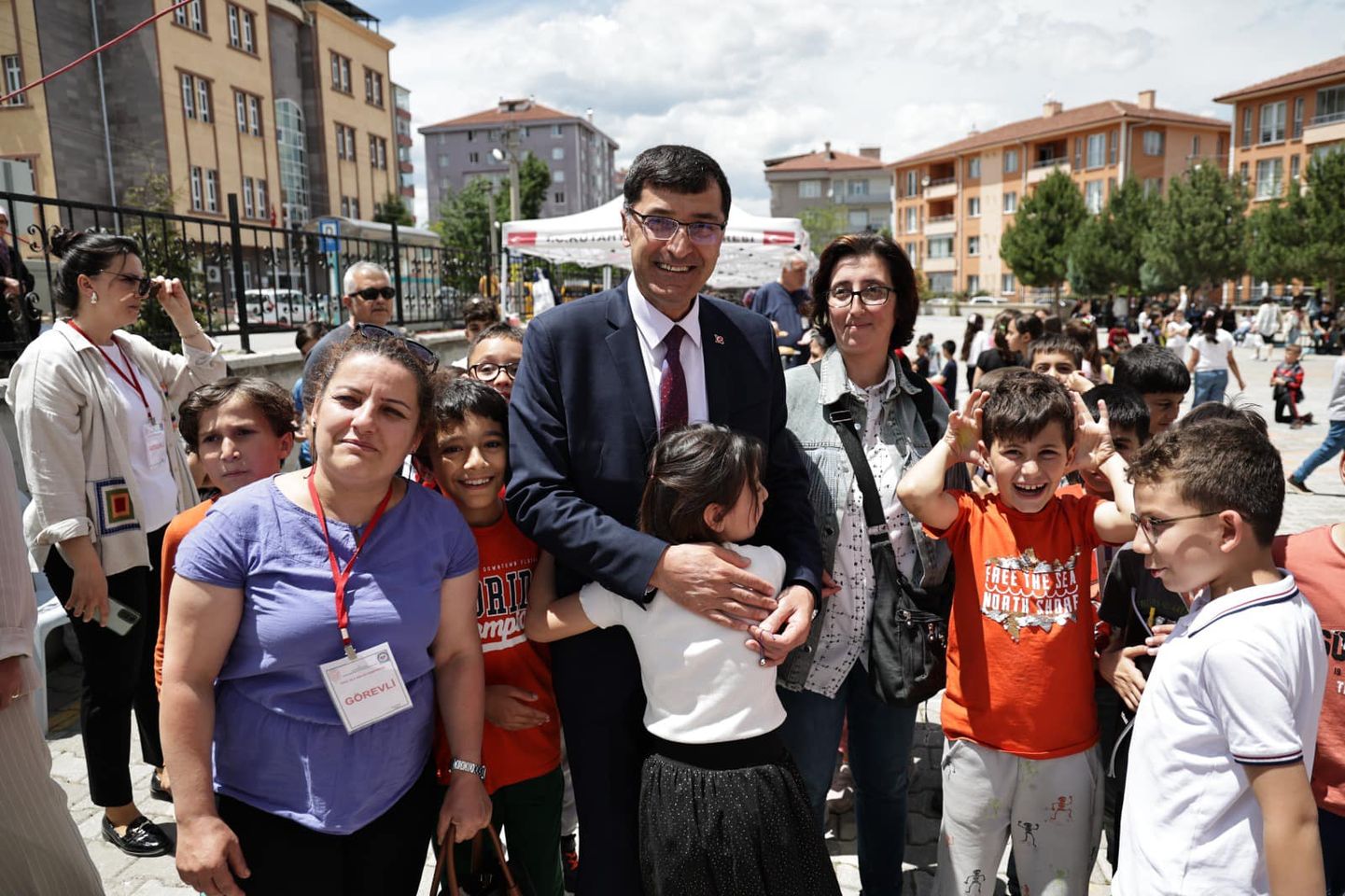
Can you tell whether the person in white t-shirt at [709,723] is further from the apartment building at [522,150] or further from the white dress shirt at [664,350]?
the apartment building at [522,150]

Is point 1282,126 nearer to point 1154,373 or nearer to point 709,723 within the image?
point 1154,373

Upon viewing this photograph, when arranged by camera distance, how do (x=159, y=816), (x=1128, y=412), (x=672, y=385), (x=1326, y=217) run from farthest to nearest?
(x=1326, y=217)
(x=159, y=816)
(x=1128, y=412)
(x=672, y=385)

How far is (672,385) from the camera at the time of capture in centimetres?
218

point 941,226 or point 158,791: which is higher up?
point 941,226

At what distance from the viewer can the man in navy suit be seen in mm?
2029

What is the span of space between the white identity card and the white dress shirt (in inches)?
34.0

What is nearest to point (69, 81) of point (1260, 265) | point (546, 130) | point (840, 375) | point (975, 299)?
point (840, 375)

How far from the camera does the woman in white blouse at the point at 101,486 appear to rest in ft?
10.1

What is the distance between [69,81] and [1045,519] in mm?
32800

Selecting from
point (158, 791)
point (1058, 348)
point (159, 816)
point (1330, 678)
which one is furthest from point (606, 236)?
point (1330, 678)

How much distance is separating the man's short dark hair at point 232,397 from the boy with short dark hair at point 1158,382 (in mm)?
3262

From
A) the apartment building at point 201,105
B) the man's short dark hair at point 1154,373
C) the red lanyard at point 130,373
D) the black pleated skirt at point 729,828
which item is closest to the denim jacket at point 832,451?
the black pleated skirt at point 729,828

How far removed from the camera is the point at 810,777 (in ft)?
8.18

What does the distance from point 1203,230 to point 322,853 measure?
150 ft
